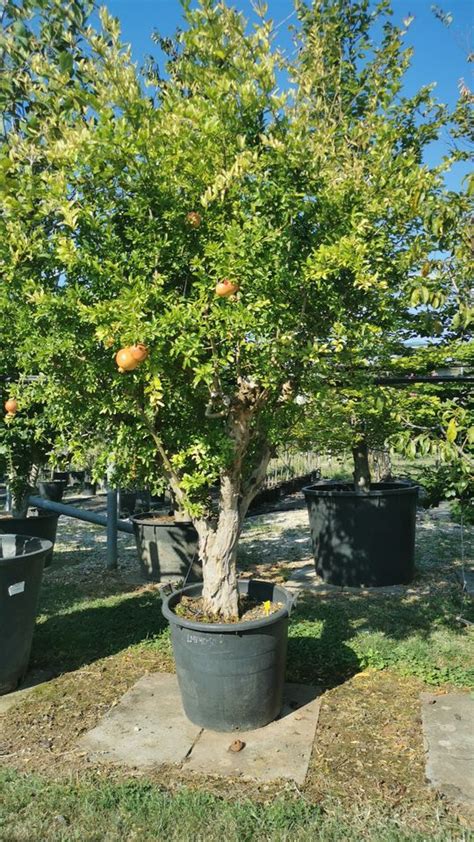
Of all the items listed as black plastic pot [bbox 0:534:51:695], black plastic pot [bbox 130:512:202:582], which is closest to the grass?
black plastic pot [bbox 0:534:51:695]

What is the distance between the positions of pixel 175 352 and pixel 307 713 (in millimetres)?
2216

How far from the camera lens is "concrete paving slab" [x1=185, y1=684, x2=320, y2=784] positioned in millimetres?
2912

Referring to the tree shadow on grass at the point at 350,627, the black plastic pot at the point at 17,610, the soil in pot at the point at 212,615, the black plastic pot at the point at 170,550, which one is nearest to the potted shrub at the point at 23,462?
the black plastic pot at the point at 170,550

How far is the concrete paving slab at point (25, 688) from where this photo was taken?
12.2 feet

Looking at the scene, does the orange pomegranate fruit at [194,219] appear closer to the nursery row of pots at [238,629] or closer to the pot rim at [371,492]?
the nursery row of pots at [238,629]

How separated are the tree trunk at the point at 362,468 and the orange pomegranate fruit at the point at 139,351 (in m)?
4.02

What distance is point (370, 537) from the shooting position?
603 centimetres

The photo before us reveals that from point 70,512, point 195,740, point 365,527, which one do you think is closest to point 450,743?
point 195,740

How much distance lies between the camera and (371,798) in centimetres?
268

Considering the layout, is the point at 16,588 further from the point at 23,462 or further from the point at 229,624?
the point at 23,462

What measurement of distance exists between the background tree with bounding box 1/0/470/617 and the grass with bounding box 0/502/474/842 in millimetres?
1424

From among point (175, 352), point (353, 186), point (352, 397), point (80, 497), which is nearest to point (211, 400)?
point (175, 352)

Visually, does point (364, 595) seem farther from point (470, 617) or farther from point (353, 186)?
point (353, 186)

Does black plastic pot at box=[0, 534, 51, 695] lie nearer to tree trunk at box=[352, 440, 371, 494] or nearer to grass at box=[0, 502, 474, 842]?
grass at box=[0, 502, 474, 842]
